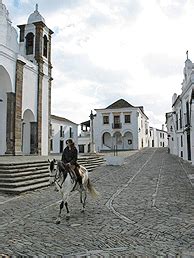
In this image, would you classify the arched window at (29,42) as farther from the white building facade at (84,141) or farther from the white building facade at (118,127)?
the white building facade at (84,141)

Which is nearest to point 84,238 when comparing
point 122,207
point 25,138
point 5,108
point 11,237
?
point 11,237

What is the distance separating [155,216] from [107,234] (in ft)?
5.45

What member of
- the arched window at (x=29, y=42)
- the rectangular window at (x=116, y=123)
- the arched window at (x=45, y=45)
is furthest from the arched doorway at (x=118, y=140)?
the arched window at (x=29, y=42)

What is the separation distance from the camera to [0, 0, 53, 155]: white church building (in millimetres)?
20391

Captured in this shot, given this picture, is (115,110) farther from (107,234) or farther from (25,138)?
(107,234)

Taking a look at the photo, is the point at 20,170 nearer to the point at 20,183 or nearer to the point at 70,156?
the point at 20,183

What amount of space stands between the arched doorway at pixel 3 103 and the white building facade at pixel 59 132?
835 inches

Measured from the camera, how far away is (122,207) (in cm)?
718

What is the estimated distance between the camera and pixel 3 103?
68.7 feet

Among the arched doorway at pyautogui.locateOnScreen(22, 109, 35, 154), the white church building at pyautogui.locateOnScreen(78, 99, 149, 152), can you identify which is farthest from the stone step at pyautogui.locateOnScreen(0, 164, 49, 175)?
the white church building at pyautogui.locateOnScreen(78, 99, 149, 152)

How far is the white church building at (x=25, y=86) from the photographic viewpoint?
20.4 m

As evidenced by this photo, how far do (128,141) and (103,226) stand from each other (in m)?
42.9

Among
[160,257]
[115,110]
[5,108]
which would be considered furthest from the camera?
[115,110]

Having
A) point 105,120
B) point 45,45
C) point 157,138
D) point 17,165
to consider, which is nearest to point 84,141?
point 105,120
